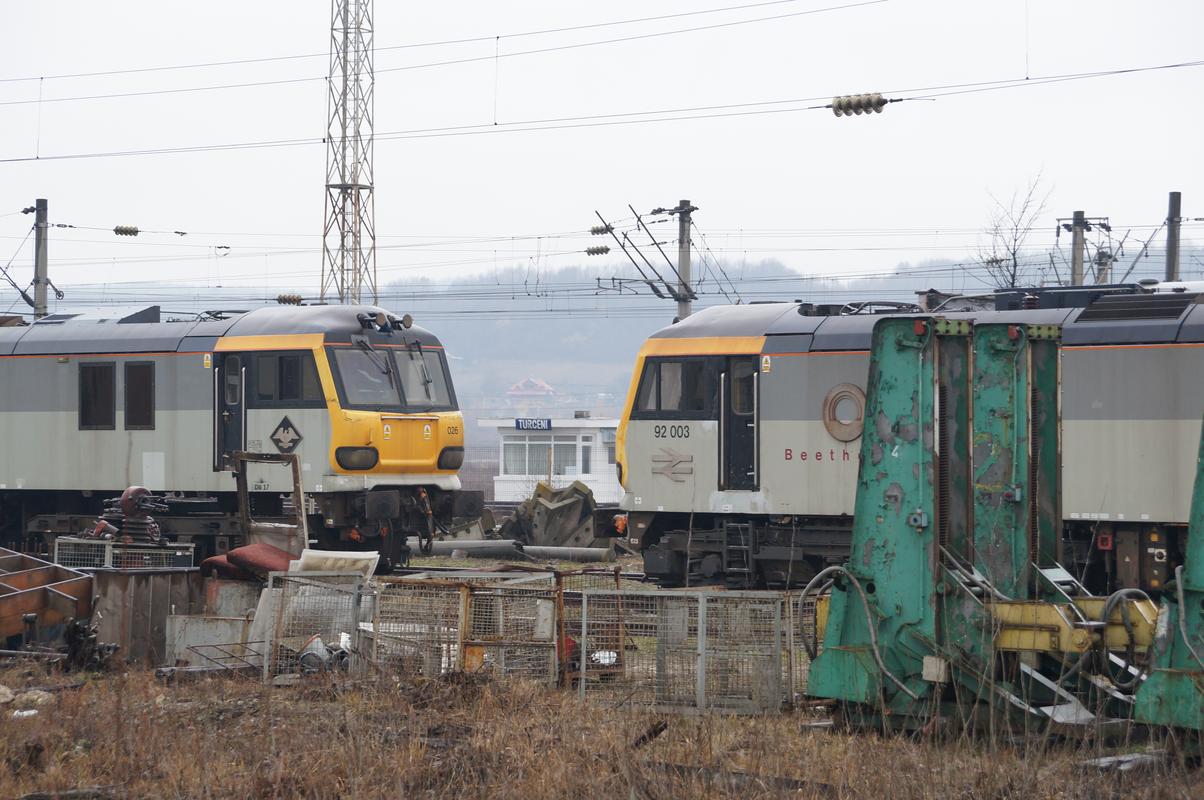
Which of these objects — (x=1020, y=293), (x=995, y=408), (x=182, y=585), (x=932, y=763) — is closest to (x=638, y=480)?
(x=1020, y=293)

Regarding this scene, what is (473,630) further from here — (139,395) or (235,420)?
(139,395)

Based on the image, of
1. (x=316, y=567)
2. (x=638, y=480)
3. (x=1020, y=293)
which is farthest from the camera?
(x=638, y=480)

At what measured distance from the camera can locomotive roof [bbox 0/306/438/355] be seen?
1834 centimetres

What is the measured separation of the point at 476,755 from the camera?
748cm

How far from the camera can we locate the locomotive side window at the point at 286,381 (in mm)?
18062

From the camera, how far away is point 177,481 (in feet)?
61.9

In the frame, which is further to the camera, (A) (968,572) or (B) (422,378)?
(B) (422,378)

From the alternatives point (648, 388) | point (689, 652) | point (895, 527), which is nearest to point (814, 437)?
point (648, 388)

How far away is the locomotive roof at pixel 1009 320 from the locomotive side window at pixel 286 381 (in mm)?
4686

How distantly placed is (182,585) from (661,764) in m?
6.62

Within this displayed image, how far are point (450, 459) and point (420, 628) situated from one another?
28.4 ft

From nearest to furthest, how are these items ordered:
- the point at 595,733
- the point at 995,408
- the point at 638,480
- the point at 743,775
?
the point at 743,775 < the point at 595,733 < the point at 995,408 < the point at 638,480

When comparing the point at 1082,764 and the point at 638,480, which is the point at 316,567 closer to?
the point at 638,480

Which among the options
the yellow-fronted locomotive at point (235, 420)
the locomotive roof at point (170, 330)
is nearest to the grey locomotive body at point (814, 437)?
the yellow-fronted locomotive at point (235, 420)
